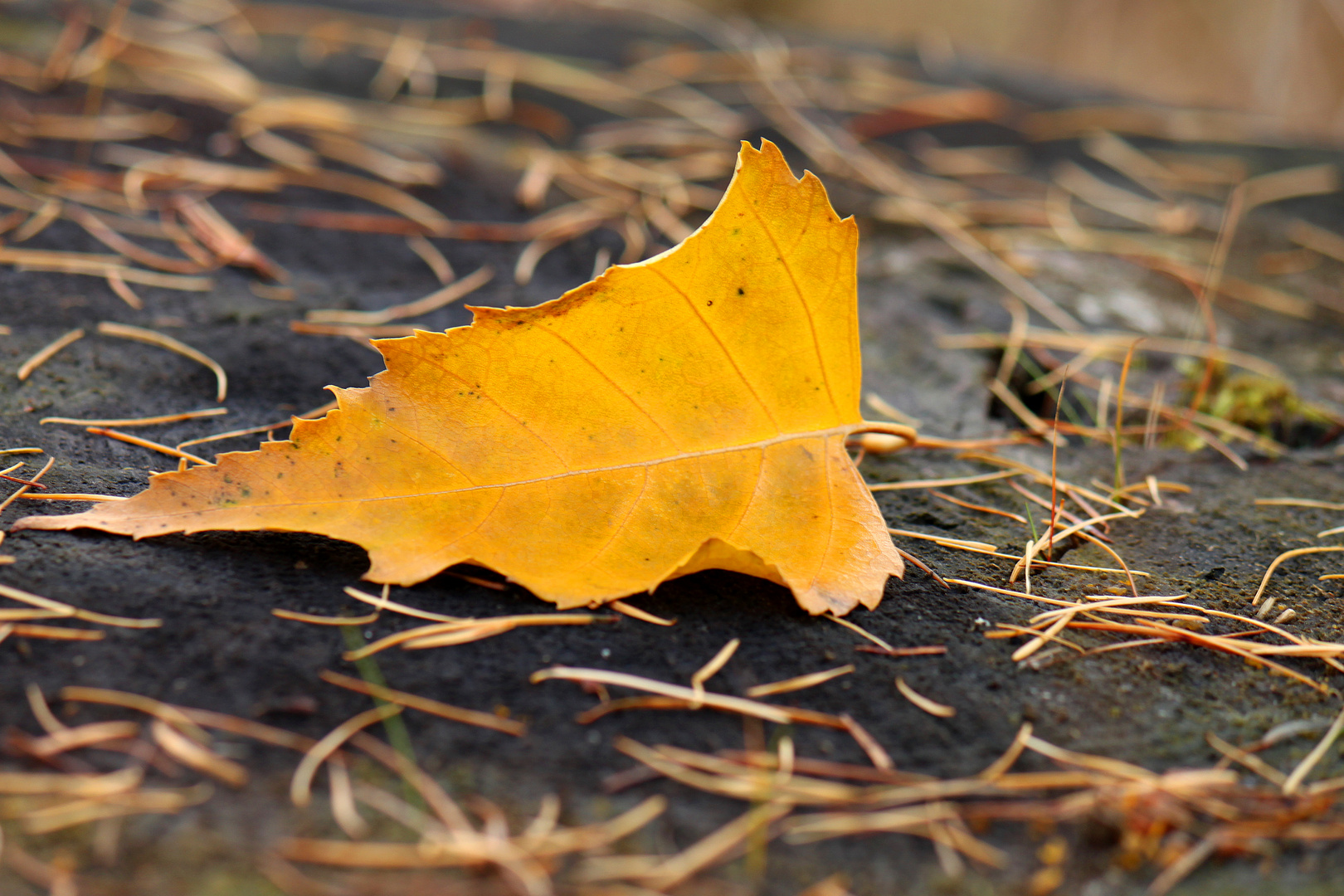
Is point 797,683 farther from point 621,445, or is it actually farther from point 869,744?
point 621,445

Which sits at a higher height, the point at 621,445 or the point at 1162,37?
the point at 1162,37

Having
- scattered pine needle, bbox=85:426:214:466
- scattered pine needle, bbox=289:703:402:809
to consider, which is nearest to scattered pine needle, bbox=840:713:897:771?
scattered pine needle, bbox=289:703:402:809

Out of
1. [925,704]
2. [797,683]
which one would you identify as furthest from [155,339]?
[925,704]

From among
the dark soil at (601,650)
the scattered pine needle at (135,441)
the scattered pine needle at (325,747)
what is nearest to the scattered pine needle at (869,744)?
the dark soil at (601,650)

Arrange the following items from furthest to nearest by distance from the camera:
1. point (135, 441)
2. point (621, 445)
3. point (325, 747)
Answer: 1. point (135, 441)
2. point (621, 445)
3. point (325, 747)

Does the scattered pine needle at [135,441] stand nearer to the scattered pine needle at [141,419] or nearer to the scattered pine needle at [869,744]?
the scattered pine needle at [141,419]

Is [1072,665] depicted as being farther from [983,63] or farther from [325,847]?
[983,63]
